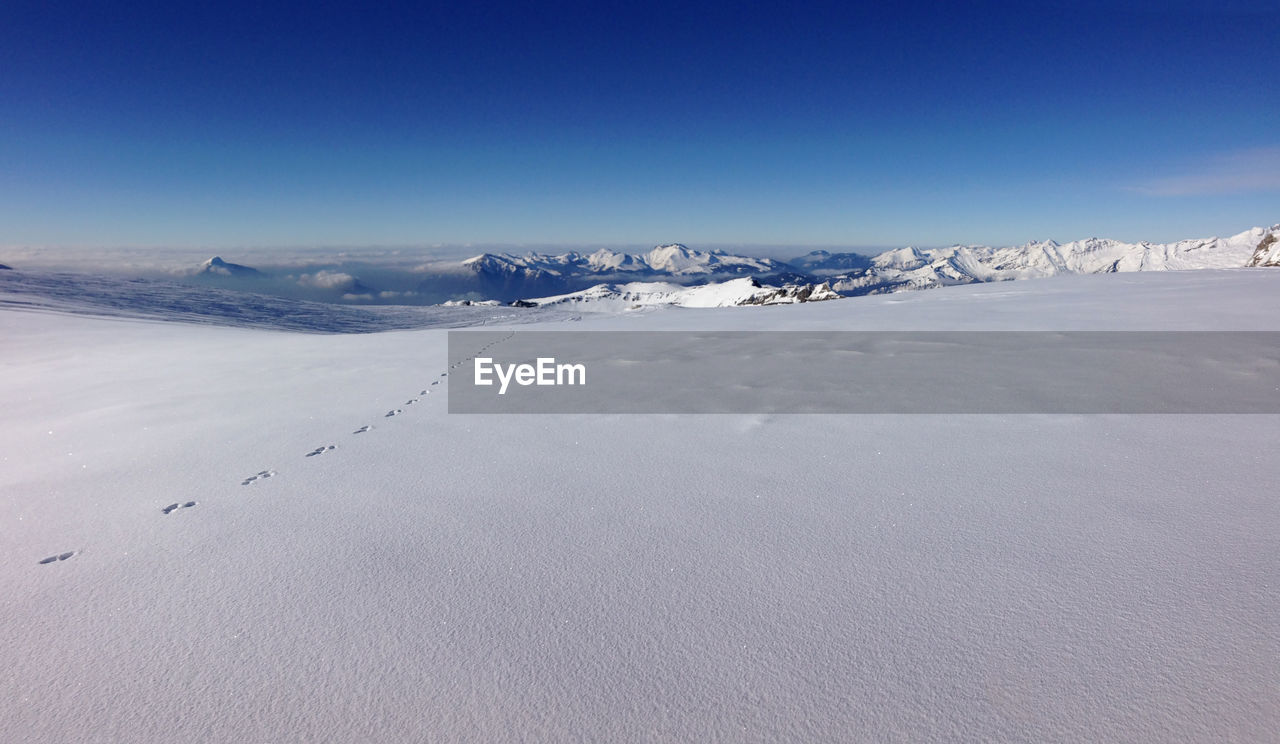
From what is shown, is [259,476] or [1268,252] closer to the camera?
[259,476]

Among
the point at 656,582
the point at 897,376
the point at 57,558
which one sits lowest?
the point at 57,558

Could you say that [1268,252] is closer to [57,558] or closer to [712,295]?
[57,558]

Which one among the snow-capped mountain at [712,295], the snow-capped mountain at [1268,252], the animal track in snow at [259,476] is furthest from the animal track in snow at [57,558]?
the snow-capped mountain at [712,295]

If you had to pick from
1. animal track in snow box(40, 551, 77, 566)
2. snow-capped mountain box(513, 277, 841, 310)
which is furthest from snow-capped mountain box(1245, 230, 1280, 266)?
animal track in snow box(40, 551, 77, 566)

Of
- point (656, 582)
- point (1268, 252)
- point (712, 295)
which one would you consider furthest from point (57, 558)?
point (712, 295)

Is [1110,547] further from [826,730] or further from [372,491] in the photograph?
[372,491]

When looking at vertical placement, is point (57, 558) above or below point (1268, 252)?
below

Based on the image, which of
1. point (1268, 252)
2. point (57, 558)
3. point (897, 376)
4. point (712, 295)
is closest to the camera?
point (57, 558)

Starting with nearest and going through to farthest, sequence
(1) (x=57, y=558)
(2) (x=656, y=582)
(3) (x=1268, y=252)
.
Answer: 1. (2) (x=656, y=582)
2. (1) (x=57, y=558)
3. (3) (x=1268, y=252)
